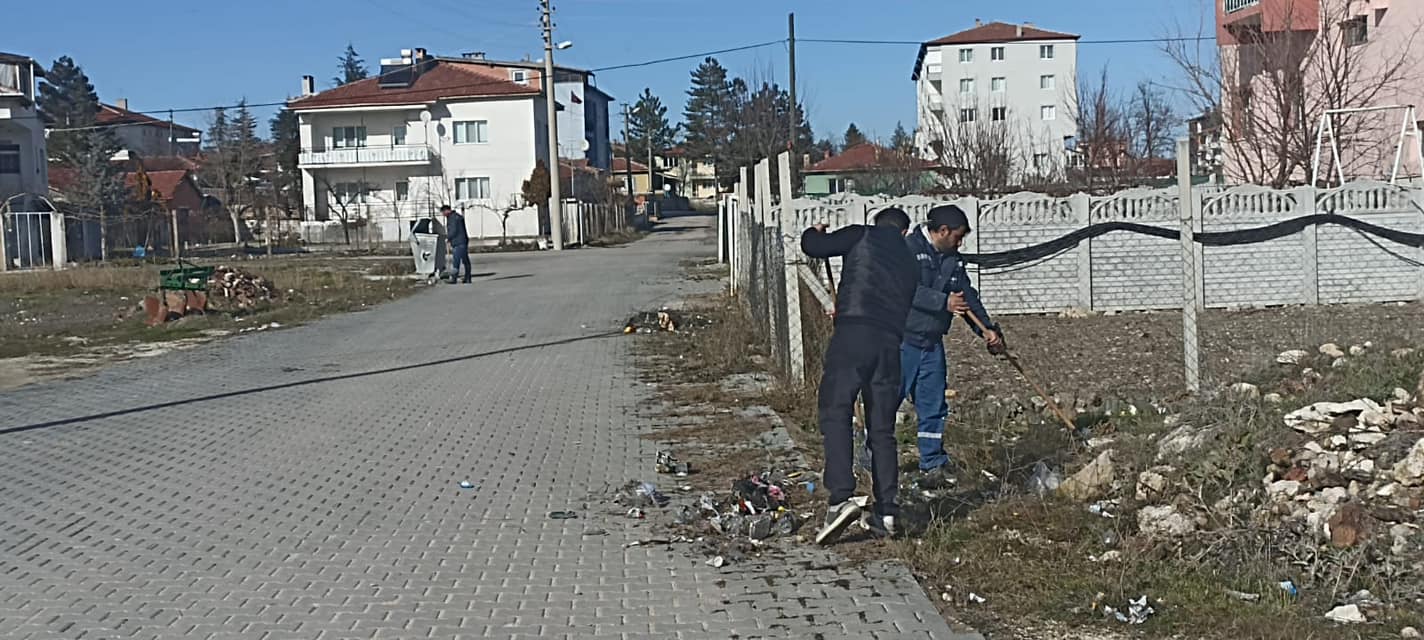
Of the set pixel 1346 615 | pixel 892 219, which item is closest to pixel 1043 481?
pixel 892 219

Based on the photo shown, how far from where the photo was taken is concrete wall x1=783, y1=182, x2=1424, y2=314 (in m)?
19.3

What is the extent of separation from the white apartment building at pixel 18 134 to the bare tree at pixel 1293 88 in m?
43.2

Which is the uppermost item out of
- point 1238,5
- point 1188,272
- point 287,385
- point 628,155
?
point 1238,5

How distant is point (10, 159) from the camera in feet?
170

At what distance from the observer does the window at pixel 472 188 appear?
65438 mm

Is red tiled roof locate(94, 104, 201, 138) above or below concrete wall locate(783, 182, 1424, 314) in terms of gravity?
above

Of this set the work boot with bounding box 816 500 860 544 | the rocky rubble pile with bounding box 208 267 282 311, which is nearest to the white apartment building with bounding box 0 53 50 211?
the rocky rubble pile with bounding box 208 267 282 311

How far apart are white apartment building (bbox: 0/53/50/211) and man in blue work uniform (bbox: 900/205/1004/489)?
50140mm

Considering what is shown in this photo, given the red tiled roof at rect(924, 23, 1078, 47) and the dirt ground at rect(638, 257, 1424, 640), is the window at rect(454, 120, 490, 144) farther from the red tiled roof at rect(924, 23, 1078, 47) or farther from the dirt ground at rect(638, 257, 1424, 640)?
the dirt ground at rect(638, 257, 1424, 640)

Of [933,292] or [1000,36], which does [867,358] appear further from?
[1000,36]

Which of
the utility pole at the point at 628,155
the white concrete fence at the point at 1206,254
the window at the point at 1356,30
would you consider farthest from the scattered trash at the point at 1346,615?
the utility pole at the point at 628,155

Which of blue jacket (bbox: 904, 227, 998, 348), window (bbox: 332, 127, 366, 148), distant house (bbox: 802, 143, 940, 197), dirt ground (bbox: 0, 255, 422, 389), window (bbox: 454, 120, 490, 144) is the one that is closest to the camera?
blue jacket (bbox: 904, 227, 998, 348)

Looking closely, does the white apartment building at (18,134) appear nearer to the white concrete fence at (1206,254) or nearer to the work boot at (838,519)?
the white concrete fence at (1206,254)

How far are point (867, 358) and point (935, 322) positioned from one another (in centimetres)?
200
